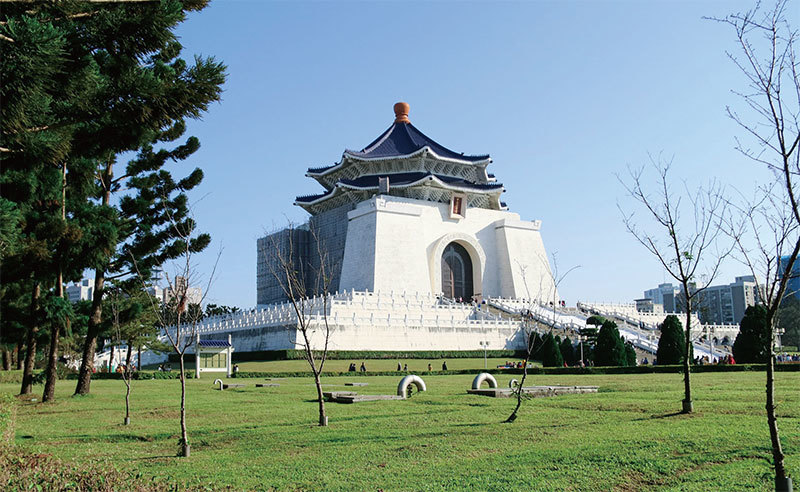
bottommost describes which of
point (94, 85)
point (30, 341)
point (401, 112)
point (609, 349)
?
point (609, 349)

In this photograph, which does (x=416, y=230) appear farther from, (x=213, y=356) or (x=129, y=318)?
(x=129, y=318)

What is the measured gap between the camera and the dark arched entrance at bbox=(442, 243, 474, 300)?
4616 centimetres

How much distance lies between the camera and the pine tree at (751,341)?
21.5 meters

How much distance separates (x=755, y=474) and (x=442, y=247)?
1521 inches

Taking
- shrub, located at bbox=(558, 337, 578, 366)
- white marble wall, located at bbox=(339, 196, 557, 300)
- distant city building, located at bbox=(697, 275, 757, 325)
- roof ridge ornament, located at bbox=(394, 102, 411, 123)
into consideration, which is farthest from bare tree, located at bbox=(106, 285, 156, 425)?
distant city building, located at bbox=(697, 275, 757, 325)

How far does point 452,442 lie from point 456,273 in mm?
38604

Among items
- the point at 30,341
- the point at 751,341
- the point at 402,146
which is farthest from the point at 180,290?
the point at 402,146

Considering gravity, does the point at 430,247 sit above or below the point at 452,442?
above

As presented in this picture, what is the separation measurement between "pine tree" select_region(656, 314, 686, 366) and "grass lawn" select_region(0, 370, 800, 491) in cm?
825

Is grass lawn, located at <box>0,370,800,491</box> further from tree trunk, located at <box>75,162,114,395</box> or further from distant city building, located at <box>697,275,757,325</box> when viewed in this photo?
distant city building, located at <box>697,275,757,325</box>

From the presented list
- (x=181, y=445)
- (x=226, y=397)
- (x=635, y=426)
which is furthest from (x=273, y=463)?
(x=226, y=397)

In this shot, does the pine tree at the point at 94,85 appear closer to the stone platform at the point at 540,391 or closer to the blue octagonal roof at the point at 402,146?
the stone platform at the point at 540,391

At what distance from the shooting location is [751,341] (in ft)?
72.3

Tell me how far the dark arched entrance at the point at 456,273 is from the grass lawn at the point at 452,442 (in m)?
32.0
